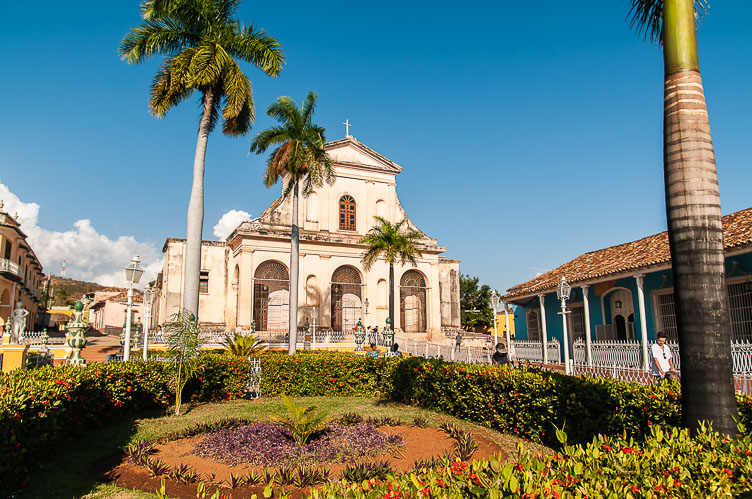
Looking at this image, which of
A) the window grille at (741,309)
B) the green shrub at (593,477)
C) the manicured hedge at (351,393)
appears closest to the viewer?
the green shrub at (593,477)

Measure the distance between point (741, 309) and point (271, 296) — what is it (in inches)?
871

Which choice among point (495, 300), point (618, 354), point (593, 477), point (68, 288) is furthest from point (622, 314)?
point (68, 288)

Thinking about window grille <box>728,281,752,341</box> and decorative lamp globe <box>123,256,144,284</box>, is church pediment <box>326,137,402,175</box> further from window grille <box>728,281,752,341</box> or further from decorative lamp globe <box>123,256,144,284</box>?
window grille <box>728,281,752,341</box>

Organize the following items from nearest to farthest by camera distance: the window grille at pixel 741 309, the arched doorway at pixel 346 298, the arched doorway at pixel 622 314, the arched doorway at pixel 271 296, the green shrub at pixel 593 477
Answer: the green shrub at pixel 593 477 → the window grille at pixel 741 309 → the arched doorway at pixel 622 314 → the arched doorway at pixel 271 296 → the arched doorway at pixel 346 298

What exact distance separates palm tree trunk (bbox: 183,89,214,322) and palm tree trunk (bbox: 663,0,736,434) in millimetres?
11960

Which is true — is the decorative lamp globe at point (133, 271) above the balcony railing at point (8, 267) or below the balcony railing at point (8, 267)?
below

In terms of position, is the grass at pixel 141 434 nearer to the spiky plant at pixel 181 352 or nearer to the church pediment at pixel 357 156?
the spiky plant at pixel 181 352

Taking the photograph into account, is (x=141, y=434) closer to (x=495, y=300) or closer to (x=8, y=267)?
(x=495, y=300)

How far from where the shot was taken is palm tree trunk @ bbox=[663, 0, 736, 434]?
4.38m

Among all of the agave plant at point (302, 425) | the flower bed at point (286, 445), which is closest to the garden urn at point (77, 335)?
the flower bed at point (286, 445)

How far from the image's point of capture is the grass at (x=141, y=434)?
5473mm

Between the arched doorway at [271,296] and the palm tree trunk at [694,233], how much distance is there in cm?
2435

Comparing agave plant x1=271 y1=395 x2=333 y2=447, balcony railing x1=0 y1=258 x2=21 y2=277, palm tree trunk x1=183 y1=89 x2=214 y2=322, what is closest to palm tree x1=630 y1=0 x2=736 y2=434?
agave plant x1=271 y1=395 x2=333 y2=447

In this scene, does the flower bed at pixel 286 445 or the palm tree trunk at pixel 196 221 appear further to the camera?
the palm tree trunk at pixel 196 221
